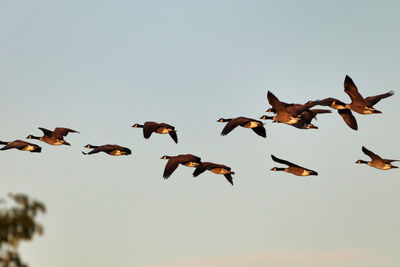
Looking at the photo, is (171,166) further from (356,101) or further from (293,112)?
(356,101)

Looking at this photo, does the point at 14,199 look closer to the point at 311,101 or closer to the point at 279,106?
the point at 279,106

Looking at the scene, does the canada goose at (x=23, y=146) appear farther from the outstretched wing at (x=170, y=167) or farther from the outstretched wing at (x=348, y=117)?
the outstretched wing at (x=348, y=117)

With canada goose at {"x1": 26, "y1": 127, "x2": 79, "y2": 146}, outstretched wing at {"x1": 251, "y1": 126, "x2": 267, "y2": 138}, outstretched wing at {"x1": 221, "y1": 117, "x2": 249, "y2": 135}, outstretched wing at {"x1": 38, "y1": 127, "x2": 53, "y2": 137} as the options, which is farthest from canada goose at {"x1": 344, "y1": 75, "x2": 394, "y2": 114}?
outstretched wing at {"x1": 38, "y1": 127, "x2": 53, "y2": 137}

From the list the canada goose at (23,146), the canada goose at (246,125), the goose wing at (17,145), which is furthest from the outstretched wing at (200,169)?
the goose wing at (17,145)

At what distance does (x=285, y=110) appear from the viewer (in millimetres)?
37344

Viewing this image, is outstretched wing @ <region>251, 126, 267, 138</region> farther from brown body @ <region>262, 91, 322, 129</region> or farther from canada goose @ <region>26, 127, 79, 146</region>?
canada goose @ <region>26, 127, 79, 146</region>

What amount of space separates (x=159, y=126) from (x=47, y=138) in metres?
7.62

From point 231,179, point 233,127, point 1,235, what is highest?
point 233,127

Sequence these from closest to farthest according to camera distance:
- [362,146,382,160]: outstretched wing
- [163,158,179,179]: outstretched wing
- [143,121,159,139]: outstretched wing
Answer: [163,158,179,179]: outstretched wing
[143,121,159,139]: outstretched wing
[362,146,382,160]: outstretched wing

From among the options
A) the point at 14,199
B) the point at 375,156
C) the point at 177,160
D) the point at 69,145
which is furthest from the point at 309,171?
the point at 14,199

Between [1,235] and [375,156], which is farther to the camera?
[375,156]

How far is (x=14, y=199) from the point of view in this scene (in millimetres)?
12414

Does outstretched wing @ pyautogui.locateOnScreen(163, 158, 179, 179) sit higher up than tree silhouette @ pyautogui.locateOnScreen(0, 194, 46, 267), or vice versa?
outstretched wing @ pyautogui.locateOnScreen(163, 158, 179, 179)

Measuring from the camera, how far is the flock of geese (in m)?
37.0
